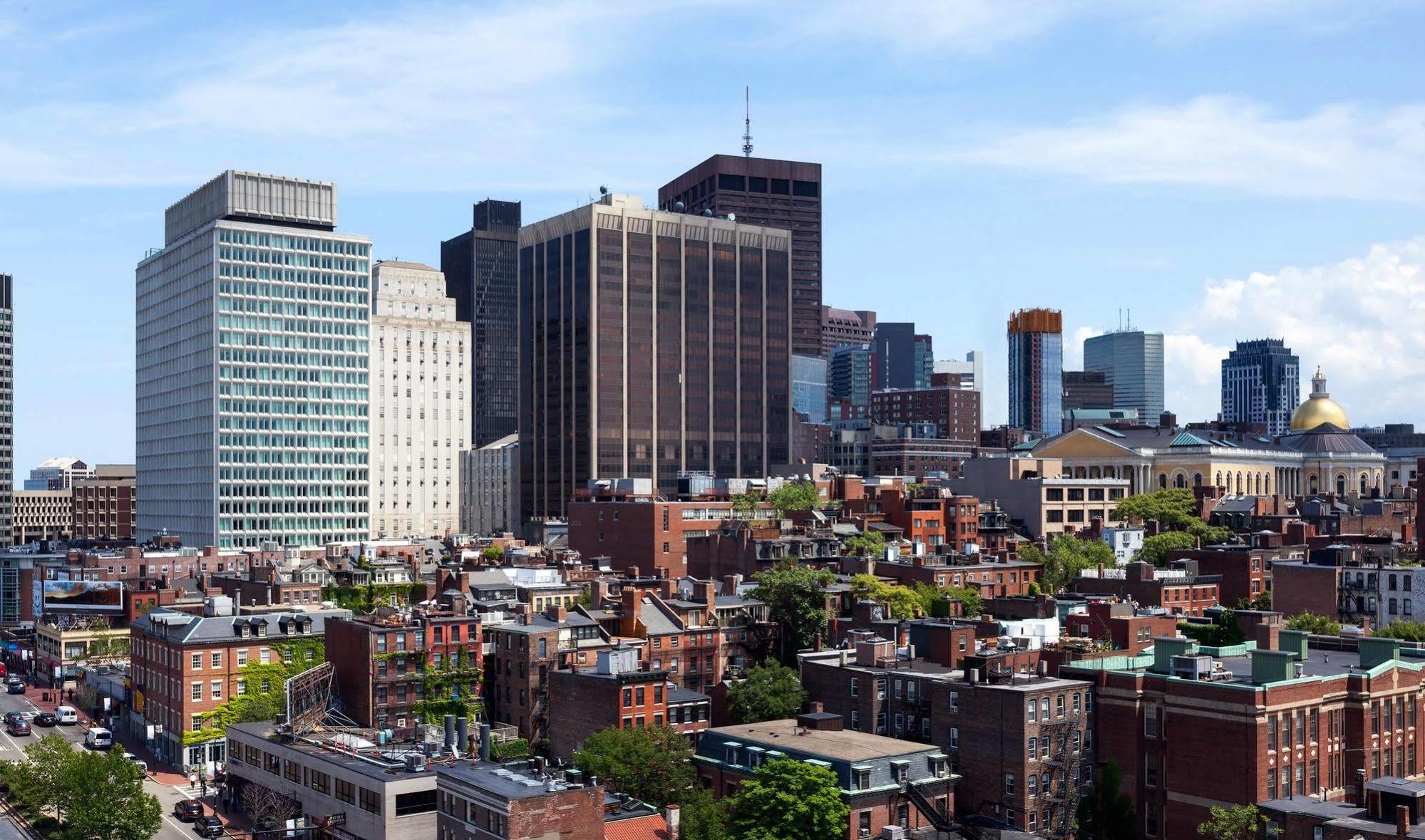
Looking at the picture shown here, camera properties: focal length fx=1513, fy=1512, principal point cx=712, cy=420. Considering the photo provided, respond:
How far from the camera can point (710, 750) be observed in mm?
107688

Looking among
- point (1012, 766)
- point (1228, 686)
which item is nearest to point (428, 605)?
point (1012, 766)

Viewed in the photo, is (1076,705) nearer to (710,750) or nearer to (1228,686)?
(1228,686)

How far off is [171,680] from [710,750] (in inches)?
2198

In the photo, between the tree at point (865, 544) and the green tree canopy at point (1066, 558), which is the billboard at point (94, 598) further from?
the green tree canopy at point (1066, 558)

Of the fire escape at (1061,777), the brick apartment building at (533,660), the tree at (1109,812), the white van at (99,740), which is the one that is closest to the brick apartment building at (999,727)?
the fire escape at (1061,777)

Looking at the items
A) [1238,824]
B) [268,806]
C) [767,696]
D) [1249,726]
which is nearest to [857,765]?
[1238,824]

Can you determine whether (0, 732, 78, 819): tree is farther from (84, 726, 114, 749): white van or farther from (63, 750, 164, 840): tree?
(84, 726, 114, 749): white van

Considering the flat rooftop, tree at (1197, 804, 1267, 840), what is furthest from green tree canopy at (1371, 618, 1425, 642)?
the flat rooftop

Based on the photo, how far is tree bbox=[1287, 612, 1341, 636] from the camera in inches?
5266

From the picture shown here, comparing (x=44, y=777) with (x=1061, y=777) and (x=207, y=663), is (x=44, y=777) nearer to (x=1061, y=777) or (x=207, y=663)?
(x=207, y=663)

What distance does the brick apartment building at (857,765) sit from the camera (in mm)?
96250

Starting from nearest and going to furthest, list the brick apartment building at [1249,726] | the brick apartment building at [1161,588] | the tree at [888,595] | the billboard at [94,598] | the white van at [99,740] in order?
the brick apartment building at [1249,726]
the white van at [99,740]
the tree at [888,595]
the brick apartment building at [1161,588]
the billboard at [94,598]

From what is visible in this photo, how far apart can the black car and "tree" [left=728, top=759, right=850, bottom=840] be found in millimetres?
44574

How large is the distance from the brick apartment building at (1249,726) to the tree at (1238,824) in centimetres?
384
